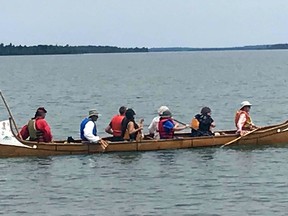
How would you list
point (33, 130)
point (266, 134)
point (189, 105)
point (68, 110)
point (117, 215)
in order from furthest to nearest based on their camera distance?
point (189, 105) < point (68, 110) < point (266, 134) < point (33, 130) < point (117, 215)

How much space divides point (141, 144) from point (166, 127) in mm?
916

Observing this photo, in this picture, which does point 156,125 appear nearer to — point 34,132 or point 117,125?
point 117,125

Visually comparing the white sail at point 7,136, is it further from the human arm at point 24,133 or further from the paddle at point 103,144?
the paddle at point 103,144

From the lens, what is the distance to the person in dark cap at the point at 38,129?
78.5ft

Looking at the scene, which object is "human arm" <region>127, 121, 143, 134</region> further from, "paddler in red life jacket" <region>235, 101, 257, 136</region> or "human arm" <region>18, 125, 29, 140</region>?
"paddler in red life jacket" <region>235, 101, 257, 136</region>

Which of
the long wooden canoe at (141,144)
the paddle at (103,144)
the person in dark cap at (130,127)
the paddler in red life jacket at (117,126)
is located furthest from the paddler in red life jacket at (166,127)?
the paddle at (103,144)

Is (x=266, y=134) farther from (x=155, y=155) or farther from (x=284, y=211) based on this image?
(x=284, y=211)

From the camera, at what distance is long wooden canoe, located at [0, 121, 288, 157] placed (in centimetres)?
2394

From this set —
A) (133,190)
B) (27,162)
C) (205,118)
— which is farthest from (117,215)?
(205,118)

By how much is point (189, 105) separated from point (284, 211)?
1205 inches

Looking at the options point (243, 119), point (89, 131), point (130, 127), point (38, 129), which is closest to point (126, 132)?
point (130, 127)

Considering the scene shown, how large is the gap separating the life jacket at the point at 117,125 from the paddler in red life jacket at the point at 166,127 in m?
1.15

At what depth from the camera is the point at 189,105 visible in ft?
159

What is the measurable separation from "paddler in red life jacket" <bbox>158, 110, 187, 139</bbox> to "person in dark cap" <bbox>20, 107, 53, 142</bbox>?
10.7 feet
